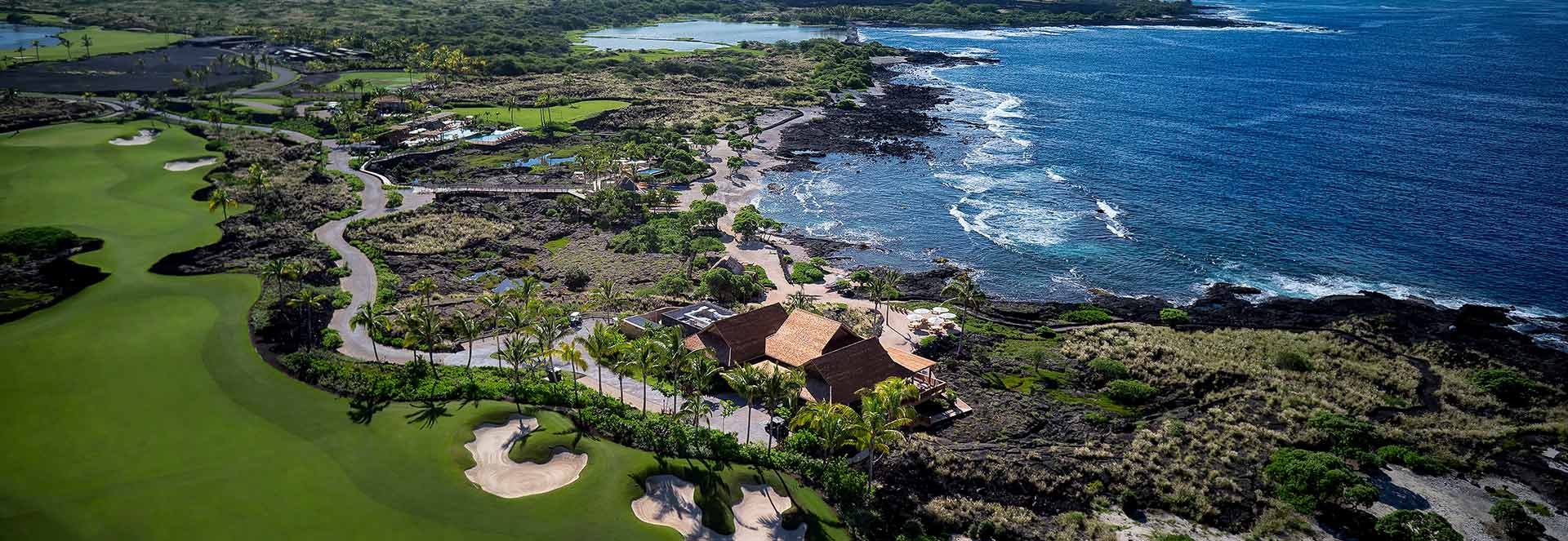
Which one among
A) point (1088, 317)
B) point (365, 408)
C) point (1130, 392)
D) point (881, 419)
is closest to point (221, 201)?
point (365, 408)

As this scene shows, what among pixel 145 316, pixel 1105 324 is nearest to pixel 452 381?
pixel 145 316

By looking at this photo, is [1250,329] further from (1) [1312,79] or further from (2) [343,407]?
(1) [1312,79]

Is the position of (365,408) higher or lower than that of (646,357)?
lower

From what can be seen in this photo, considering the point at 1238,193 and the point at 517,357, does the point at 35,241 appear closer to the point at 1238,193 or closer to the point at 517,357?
the point at 517,357

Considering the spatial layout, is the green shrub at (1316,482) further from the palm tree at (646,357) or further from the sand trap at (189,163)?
the sand trap at (189,163)

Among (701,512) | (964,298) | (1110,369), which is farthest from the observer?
(964,298)

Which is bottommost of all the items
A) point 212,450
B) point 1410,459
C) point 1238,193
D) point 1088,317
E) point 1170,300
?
point 1410,459

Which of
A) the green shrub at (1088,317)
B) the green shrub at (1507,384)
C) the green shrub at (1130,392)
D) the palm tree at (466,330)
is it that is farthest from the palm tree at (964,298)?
the palm tree at (466,330)
